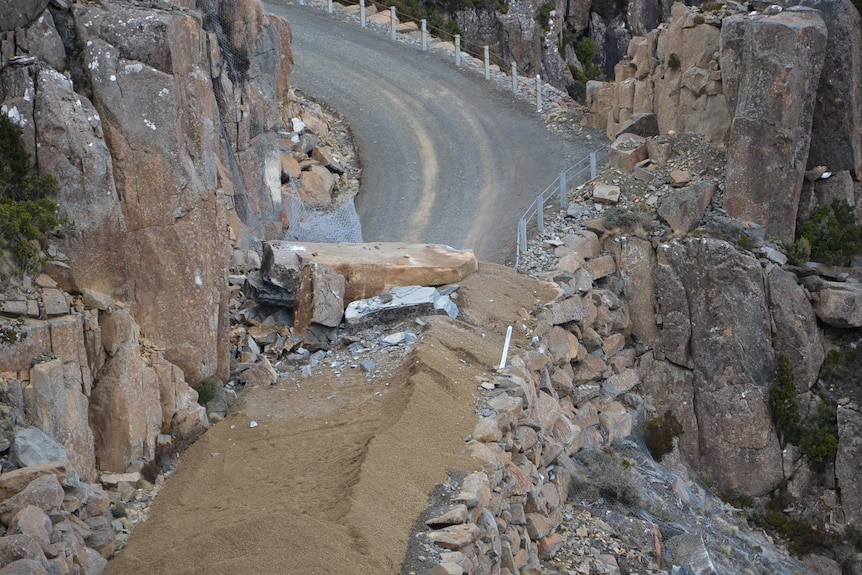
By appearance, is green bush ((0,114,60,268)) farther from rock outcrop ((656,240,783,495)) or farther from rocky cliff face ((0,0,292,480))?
rock outcrop ((656,240,783,495))

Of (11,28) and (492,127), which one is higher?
(11,28)

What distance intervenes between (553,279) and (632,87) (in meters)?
8.10

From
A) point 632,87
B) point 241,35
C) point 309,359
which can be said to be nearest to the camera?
point 309,359

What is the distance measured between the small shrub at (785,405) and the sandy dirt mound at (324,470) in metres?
7.61

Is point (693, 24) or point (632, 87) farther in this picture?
point (632, 87)

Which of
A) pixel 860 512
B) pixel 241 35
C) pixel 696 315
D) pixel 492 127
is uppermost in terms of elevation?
pixel 241 35

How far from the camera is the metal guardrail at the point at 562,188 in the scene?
74.9ft

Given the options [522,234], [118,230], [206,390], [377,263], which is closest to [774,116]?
[522,234]

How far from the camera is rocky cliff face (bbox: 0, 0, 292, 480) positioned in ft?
42.5

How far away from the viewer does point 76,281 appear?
13.8 meters

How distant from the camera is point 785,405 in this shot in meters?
22.7

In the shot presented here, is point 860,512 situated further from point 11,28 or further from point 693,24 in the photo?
point 11,28

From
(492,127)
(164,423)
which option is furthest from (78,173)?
(492,127)

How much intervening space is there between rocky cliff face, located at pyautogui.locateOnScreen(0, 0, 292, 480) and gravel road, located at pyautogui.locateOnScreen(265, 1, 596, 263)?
8.55m
